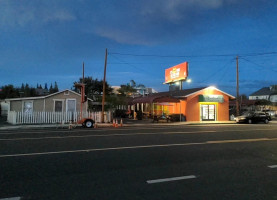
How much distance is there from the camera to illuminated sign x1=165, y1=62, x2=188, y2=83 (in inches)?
1454

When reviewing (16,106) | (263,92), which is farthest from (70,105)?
(263,92)

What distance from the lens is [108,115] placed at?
24875 millimetres

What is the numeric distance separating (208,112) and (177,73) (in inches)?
422

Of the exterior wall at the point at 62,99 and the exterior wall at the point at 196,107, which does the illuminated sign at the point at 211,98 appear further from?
the exterior wall at the point at 62,99

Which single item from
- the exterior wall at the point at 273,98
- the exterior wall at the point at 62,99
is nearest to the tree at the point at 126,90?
the exterior wall at the point at 62,99

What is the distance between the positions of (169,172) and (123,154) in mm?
2393

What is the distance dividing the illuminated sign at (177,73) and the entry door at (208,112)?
295 inches

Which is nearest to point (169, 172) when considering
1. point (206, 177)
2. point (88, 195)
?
point (206, 177)

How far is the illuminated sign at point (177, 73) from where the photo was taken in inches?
1454

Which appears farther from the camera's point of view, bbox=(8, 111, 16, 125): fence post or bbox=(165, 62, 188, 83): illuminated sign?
bbox=(165, 62, 188, 83): illuminated sign

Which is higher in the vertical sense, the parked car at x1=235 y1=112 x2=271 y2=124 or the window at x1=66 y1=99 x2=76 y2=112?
the window at x1=66 y1=99 x2=76 y2=112

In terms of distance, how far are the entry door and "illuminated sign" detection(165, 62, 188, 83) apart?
748 cm

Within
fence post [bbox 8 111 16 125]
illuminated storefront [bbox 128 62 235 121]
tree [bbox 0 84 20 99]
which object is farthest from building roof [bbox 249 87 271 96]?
fence post [bbox 8 111 16 125]

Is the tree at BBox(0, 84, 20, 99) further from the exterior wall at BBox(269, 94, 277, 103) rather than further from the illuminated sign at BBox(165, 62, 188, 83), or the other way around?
the exterior wall at BBox(269, 94, 277, 103)
